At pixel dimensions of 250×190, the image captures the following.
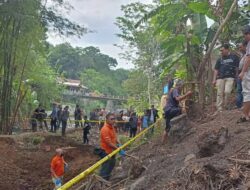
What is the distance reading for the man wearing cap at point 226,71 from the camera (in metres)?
10.1

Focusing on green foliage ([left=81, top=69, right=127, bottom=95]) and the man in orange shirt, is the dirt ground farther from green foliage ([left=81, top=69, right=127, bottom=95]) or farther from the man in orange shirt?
green foliage ([left=81, top=69, right=127, bottom=95])

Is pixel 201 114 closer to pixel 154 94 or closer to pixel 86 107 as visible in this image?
pixel 154 94

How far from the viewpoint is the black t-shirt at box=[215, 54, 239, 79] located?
10070mm

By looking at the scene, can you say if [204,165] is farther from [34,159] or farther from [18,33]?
[18,33]

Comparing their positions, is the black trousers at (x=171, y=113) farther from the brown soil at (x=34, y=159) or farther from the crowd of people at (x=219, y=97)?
the brown soil at (x=34, y=159)

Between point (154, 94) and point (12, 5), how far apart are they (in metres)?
22.5

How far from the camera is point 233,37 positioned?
13297 millimetres

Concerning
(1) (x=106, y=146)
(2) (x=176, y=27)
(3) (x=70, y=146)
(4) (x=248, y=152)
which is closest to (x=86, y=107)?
(3) (x=70, y=146)

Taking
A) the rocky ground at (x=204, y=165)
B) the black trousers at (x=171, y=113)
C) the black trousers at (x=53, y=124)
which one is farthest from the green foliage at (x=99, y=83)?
the rocky ground at (x=204, y=165)

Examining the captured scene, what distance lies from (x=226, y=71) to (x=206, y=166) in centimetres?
588

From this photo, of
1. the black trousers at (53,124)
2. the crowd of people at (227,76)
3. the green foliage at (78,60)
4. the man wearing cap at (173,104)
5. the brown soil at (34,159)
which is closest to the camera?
the crowd of people at (227,76)

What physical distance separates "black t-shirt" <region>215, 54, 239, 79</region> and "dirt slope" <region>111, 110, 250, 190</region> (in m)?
1.23

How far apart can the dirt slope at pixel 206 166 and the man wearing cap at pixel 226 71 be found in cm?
116

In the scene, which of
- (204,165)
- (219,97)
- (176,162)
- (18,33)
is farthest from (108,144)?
(18,33)
